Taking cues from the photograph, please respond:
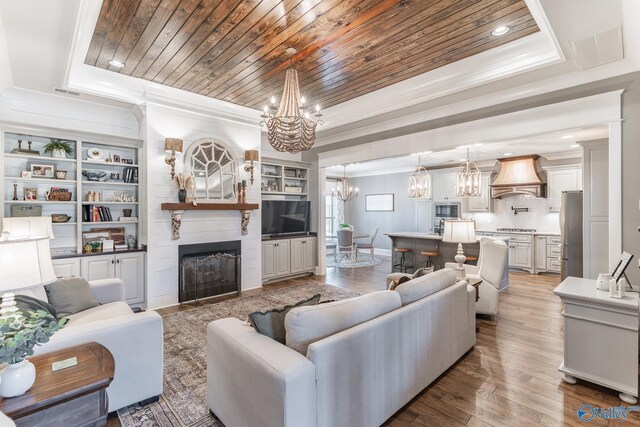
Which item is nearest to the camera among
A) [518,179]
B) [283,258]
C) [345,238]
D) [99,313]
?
[99,313]

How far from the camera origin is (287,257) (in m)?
6.38

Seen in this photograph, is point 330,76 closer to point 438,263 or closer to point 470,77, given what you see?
point 470,77

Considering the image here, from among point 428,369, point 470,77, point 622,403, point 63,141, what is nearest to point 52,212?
point 63,141

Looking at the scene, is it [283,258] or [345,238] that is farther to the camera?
[345,238]

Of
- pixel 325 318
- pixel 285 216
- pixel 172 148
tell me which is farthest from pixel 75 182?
pixel 325 318

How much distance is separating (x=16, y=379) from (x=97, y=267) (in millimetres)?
3155

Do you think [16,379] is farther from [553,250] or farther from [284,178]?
[553,250]

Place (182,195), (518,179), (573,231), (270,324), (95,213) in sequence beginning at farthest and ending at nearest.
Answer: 1. (518,179)
2. (573,231)
3. (182,195)
4. (95,213)
5. (270,324)

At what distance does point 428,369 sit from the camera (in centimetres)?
238

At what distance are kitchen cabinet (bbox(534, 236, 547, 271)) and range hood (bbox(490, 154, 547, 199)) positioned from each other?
1028 mm

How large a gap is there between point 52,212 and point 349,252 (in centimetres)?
642

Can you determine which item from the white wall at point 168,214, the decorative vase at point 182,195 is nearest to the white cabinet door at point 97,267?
the white wall at point 168,214

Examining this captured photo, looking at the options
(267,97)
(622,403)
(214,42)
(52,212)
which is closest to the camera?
(622,403)

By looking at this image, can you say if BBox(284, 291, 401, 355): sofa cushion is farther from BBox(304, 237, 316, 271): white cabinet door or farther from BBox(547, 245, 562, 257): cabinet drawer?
BBox(547, 245, 562, 257): cabinet drawer
